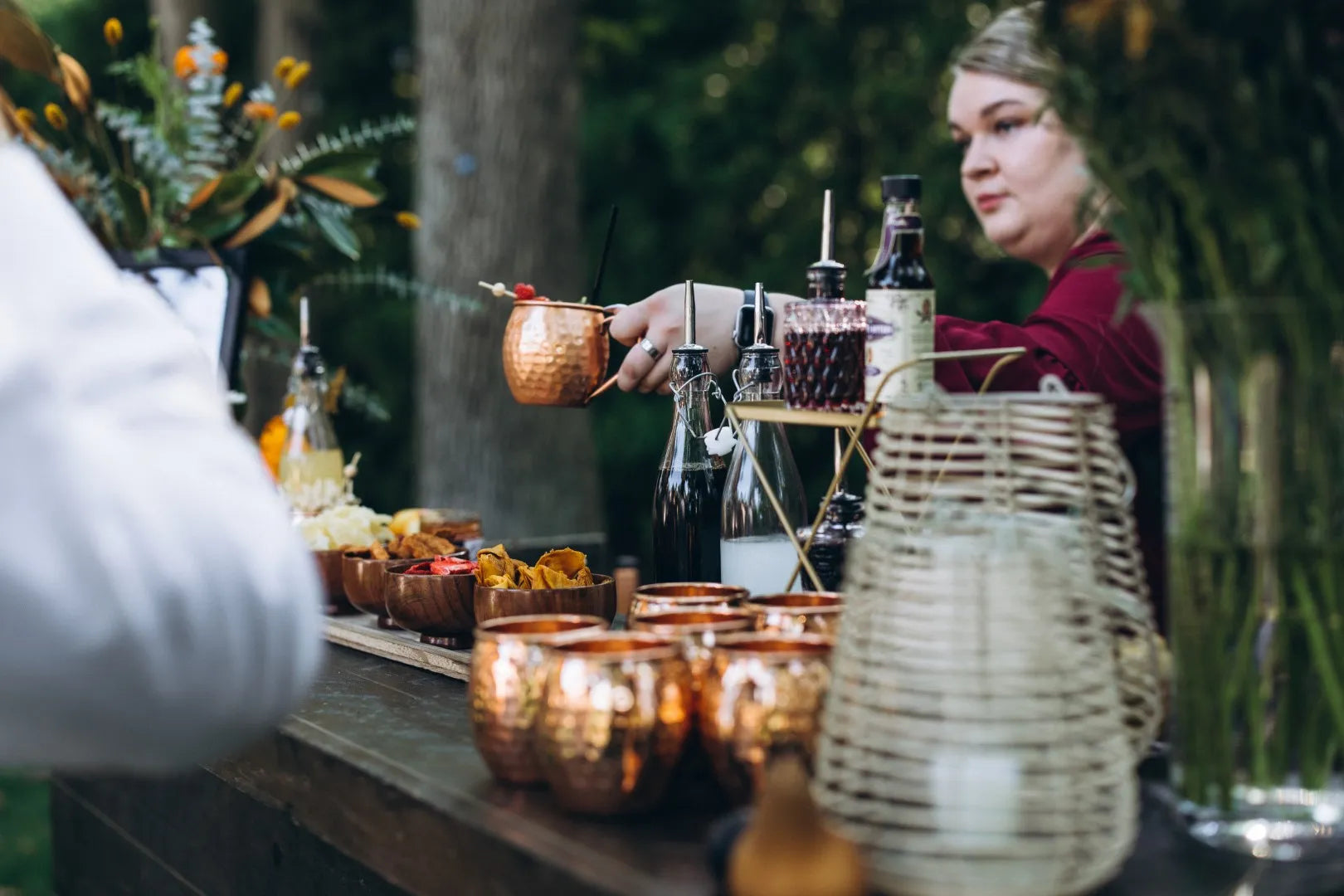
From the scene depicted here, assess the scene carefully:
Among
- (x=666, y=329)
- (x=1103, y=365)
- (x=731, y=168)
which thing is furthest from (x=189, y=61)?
(x=731, y=168)

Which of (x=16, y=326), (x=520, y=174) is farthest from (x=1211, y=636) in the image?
(x=520, y=174)

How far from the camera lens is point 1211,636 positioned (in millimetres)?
928

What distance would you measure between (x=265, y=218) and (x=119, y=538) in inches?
78.2

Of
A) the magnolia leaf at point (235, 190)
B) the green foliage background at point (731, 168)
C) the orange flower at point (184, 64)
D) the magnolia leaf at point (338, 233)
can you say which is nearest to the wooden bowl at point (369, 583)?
the magnolia leaf at point (338, 233)

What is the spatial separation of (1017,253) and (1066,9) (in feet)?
3.77

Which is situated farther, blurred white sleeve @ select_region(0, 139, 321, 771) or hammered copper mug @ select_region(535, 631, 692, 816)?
hammered copper mug @ select_region(535, 631, 692, 816)

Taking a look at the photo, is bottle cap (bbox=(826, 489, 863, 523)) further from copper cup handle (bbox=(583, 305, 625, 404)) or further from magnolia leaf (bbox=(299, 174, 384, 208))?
magnolia leaf (bbox=(299, 174, 384, 208))

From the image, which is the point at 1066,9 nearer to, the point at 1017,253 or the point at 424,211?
the point at 1017,253

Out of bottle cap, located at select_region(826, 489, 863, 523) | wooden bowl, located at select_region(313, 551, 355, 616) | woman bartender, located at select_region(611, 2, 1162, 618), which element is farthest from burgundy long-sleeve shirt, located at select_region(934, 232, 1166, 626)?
wooden bowl, located at select_region(313, 551, 355, 616)

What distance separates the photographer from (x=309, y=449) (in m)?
2.15

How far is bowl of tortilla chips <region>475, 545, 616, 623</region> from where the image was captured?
1.37 m

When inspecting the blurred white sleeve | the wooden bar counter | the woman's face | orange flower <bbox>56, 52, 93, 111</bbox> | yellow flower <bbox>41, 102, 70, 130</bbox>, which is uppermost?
orange flower <bbox>56, 52, 93, 111</bbox>

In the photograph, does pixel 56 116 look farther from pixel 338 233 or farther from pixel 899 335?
pixel 899 335

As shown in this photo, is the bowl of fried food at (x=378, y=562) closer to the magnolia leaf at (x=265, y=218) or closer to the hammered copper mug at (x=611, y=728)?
the hammered copper mug at (x=611, y=728)
